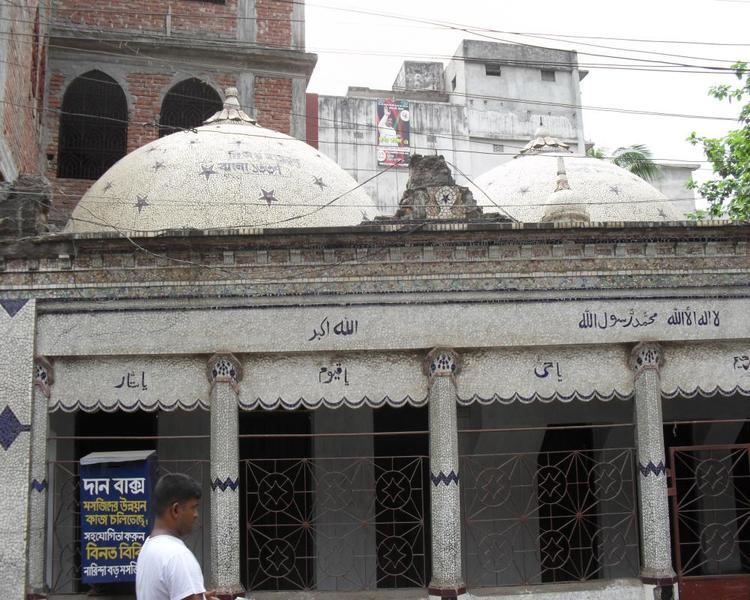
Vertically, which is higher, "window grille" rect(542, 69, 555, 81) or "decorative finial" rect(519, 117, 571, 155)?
"window grille" rect(542, 69, 555, 81)

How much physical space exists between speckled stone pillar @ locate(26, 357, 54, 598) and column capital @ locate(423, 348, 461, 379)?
12.6 feet

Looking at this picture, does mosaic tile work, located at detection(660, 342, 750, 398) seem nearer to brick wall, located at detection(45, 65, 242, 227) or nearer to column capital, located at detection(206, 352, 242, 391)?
column capital, located at detection(206, 352, 242, 391)

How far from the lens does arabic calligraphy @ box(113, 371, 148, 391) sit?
9.70 meters

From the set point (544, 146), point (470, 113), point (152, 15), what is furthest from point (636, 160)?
point (152, 15)

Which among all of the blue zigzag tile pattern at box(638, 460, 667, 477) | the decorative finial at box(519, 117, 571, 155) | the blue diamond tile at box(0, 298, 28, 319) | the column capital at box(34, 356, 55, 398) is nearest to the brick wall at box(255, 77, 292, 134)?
the decorative finial at box(519, 117, 571, 155)

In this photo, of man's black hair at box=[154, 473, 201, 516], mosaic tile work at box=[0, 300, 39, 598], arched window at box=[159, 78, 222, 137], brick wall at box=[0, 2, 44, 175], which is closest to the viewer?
man's black hair at box=[154, 473, 201, 516]

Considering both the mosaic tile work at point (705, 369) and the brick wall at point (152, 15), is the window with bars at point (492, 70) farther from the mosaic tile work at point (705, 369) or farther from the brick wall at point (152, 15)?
the mosaic tile work at point (705, 369)

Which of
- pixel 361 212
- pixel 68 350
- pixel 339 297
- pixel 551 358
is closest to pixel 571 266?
pixel 551 358

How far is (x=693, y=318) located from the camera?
999cm

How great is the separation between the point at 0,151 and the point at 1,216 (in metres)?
2.28

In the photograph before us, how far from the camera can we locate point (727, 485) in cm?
1216

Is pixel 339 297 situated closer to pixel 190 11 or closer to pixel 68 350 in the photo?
pixel 68 350

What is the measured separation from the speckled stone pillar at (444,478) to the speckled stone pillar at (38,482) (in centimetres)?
382

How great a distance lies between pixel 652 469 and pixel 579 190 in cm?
505
